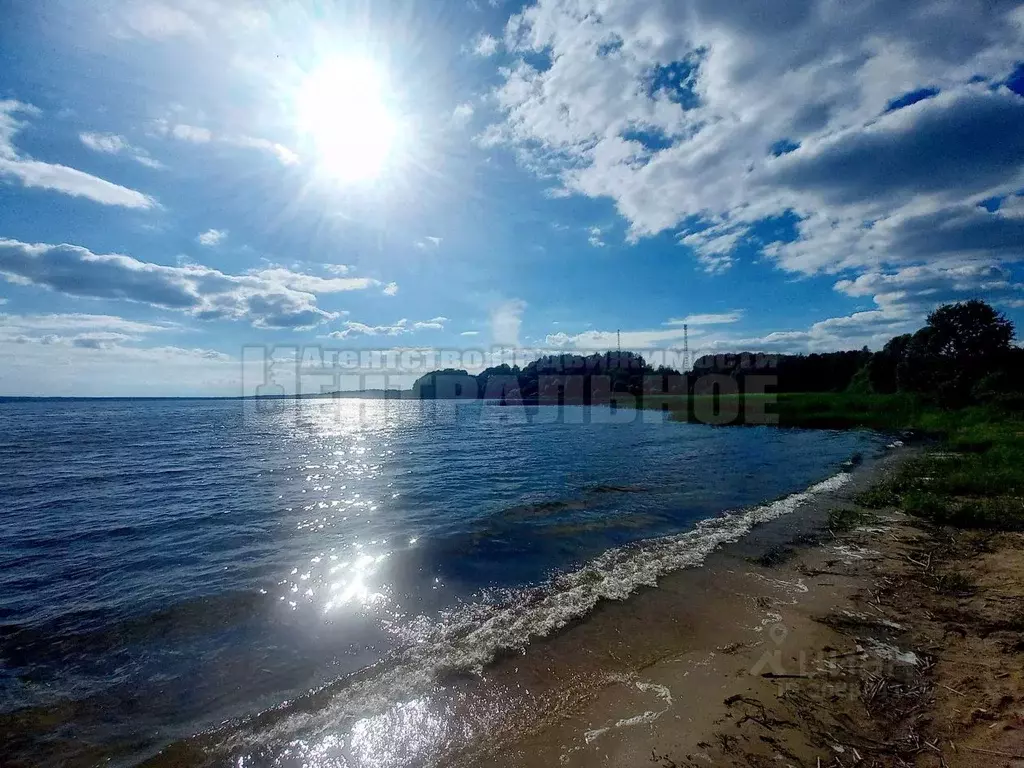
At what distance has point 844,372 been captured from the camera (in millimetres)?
100688

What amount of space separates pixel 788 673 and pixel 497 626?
4.48 metres

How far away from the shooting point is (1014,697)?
5.19m

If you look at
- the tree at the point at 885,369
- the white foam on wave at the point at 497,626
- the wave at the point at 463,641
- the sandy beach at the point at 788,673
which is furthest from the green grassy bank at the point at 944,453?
the tree at the point at 885,369

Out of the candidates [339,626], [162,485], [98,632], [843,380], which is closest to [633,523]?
[339,626]

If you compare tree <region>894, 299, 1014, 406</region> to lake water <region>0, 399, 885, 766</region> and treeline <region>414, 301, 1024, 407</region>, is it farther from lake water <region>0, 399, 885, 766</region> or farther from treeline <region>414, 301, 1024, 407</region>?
lake water <region>0, 399, 885, 766</region>

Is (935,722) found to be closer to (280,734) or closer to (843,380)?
(280,734)

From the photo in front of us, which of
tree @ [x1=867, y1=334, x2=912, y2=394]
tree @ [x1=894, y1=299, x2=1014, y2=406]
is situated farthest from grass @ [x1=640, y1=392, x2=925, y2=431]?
tree @ [x1=867, y1=334, x2=912, y2=394]

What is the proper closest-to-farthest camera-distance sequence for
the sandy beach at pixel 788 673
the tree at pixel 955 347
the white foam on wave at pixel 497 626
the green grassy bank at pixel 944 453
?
the sandy beach at pixel 788 673
the white foam on wave at pixel 497 626
the green grassy bank at pixel 944 453
the tree at pixel 955 347

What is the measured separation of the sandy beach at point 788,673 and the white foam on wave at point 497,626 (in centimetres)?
49

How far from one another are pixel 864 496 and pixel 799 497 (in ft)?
6.37

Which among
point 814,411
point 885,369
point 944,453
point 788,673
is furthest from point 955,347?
point 788,673

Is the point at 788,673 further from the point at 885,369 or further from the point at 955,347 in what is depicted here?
the point at 885,369

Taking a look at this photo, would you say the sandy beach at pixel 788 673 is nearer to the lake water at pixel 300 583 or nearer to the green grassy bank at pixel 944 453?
the lake water at pixel 300 583

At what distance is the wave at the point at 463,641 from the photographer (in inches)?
227
